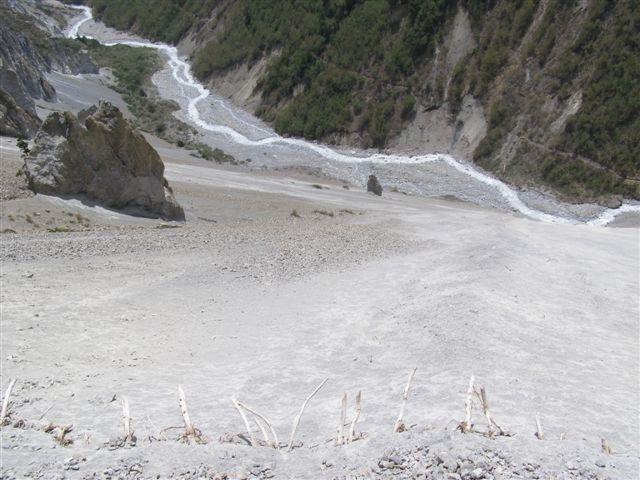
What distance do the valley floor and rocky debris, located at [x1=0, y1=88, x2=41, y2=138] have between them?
39.9 ft

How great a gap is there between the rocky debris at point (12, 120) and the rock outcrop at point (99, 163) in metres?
10.0

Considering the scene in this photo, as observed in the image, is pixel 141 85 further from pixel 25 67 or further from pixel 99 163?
pixel 99 163

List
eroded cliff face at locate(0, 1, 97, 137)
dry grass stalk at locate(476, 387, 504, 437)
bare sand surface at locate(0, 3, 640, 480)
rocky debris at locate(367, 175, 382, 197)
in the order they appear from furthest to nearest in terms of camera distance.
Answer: rocky debris at locate(367, 175, 382, 197)
eroded cliff face at locate(0, 1, 97, 137)
dry grass stalk at locate(476, 387, 504, 437)
bare sand surface at locate(0, 3, 640, 480)

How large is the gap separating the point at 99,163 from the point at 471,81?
33.0m

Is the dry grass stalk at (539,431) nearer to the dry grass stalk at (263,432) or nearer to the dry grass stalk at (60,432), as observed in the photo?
the dry grass stalk at (263,432)

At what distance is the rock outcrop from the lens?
20.2 m

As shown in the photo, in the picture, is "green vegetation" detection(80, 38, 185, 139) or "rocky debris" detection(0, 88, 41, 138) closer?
"rocky debris" detection(0, 88, 41, 138)

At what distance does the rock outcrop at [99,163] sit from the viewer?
20.2 meters

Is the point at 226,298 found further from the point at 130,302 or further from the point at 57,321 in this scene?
the point at 57,321

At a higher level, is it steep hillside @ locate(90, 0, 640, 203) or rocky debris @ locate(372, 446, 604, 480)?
steep hillside @ locate(90, 0, 640, 203)

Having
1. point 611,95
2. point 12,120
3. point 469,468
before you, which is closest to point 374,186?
point 611,95

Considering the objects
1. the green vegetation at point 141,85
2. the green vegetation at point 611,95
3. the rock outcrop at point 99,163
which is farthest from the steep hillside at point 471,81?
the rock outcrop at point 99,163

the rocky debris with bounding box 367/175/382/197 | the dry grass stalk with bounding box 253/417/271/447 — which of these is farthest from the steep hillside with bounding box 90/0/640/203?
the dry grass stalk with bounding box 253/417/271/447

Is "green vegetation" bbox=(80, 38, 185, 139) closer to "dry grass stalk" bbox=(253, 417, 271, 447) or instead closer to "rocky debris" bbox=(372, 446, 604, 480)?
"dry grass stalk" bbox=(253, 417, 271, 447)
